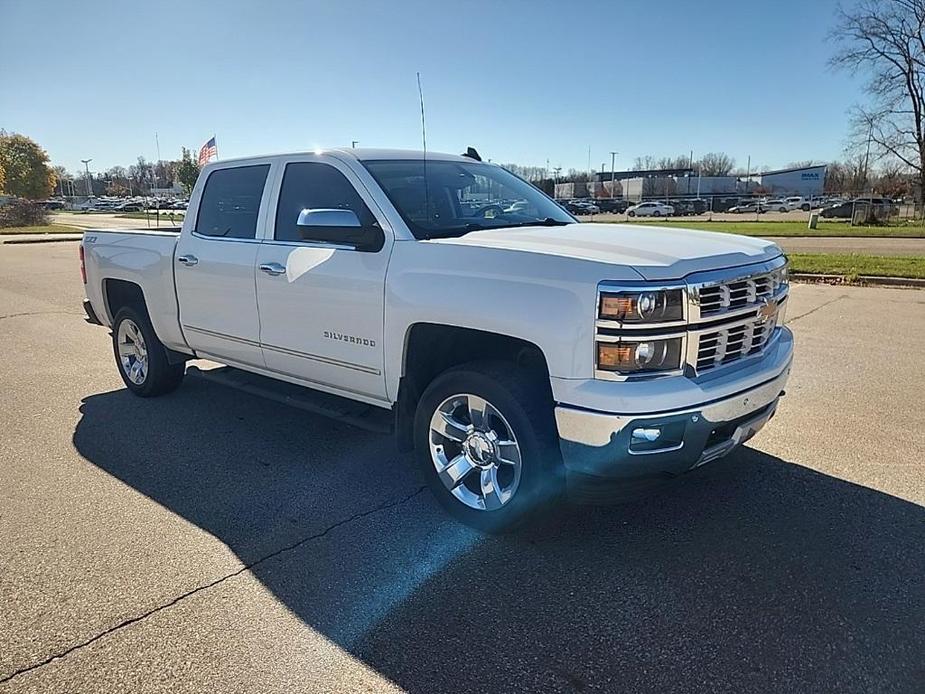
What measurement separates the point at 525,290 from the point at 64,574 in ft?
8.41

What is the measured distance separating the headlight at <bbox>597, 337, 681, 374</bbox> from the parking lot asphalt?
39.2 inches

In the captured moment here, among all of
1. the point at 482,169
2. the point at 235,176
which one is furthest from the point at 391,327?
the point at 235,176

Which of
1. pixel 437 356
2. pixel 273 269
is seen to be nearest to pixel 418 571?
pixel 437 356

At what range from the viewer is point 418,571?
127 inches

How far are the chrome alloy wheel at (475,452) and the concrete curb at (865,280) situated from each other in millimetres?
11553

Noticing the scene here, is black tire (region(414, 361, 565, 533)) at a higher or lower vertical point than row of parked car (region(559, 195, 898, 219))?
lower

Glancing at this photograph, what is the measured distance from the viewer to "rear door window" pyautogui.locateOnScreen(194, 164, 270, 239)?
4.75 meters

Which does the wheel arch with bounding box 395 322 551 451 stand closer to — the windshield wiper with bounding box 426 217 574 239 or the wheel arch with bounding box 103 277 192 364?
the windshield wiper with bounding box 426 217 574 239

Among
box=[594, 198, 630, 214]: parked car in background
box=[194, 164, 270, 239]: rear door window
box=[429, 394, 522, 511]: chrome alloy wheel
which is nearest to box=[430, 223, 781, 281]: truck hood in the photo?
box=[429, 394, 522, 511]: chrome alloy wheel

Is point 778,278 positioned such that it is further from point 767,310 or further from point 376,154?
point 376,154

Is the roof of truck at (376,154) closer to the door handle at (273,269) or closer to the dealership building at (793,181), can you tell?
the door handle at (273,269)

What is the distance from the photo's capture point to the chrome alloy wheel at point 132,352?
6039 millimetres

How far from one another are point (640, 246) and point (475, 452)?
4.40 ft

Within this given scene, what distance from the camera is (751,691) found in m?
2.42
